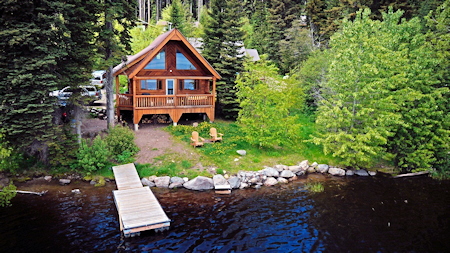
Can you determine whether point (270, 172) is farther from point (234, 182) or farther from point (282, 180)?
point (234, 182)

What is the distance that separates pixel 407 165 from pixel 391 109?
3.72 metres

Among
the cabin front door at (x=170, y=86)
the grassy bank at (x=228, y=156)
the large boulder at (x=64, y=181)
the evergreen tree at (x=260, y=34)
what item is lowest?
the large boulder at (x=64, y=181)

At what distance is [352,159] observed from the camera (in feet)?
63.6

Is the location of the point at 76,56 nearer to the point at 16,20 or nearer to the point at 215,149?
the point at 16,20

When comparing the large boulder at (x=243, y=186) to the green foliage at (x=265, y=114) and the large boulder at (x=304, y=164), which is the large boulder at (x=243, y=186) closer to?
the green foliage at (x=265, y=114)

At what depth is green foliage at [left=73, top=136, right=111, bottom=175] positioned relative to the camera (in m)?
16.5

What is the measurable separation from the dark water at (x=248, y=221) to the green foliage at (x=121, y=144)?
2518 millimetres

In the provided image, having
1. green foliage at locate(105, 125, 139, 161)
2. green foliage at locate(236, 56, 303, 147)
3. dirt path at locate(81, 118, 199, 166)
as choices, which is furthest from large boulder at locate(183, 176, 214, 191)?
green foliage at locate(236, 56, 303, 147)

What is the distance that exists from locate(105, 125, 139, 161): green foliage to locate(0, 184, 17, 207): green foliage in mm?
5137

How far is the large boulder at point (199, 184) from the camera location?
644 inches

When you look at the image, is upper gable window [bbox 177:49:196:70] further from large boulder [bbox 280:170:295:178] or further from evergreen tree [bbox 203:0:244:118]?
large boulder [bbox 280:170:295:178]

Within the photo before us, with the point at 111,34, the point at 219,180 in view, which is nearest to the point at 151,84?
the point at 111,34

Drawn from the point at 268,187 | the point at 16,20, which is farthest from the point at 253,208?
the point at 16,20

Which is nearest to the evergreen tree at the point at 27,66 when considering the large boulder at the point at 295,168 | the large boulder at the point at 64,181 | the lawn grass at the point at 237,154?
the large boulder at the point at 64,181
